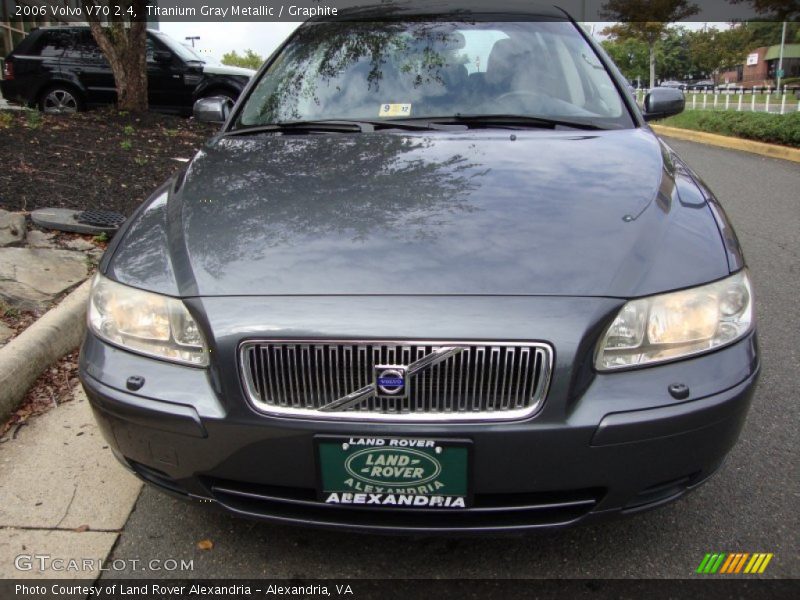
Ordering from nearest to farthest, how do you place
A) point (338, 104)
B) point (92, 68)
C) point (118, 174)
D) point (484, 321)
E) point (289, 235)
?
point (484, 321) → point (289, 235) → point (338, 104) → point (118, 174) → point (92, 68)

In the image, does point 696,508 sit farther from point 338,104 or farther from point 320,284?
point 338,104

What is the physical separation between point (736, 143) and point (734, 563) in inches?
430

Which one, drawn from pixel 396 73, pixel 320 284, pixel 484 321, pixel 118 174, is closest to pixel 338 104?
pixel 396 73

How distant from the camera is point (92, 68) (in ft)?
35.6

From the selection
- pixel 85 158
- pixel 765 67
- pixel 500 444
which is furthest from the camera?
pixel 765 67

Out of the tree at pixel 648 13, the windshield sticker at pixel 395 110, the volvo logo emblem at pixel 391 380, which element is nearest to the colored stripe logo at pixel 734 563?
the volvo logo emblem at pixel 391 380

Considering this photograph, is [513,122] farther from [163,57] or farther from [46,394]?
[163,57]

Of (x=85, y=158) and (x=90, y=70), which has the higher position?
(x=90, y=70)

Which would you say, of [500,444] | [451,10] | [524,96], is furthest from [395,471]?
[451,10]

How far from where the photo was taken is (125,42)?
8.88 m

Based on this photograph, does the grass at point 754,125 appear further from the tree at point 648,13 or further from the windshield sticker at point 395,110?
the tree at point 648,13

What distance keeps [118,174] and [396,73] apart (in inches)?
137

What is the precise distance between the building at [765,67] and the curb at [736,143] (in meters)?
44.9

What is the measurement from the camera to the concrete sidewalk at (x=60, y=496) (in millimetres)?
2012
